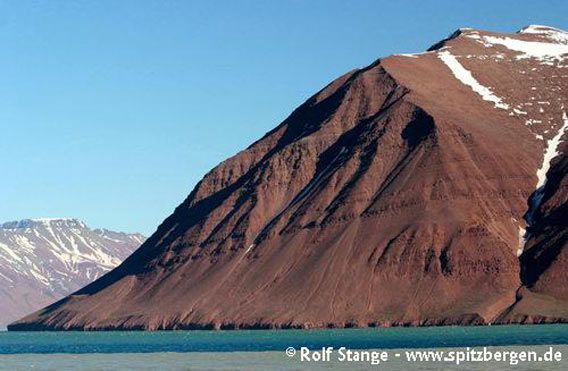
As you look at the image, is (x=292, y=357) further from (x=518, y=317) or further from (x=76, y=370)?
(x=518, y=317)

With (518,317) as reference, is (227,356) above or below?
above

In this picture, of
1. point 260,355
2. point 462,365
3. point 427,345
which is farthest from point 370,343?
point 462,365

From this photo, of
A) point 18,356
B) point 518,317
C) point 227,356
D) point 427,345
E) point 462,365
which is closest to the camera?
point 462,365

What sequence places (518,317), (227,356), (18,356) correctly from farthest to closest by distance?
(518,317) → (18,356) → (227,356)

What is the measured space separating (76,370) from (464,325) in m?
104

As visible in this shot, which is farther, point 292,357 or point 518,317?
point 518,317

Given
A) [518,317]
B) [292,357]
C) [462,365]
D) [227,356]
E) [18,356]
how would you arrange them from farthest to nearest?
1. [518,317]
2. [18,356]
3. [227,356]
4. [292,357]
5. [462,365]

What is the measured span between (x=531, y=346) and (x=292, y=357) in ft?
72.6

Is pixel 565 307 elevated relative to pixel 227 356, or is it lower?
lower

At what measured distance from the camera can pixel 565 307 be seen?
198m

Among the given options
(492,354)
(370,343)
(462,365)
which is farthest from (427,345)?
(462,365)

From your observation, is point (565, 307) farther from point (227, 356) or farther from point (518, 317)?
point (227, 356)

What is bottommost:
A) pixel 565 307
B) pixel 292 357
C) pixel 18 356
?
pixel 565 307

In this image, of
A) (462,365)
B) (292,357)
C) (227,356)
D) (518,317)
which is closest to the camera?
(462,365)
